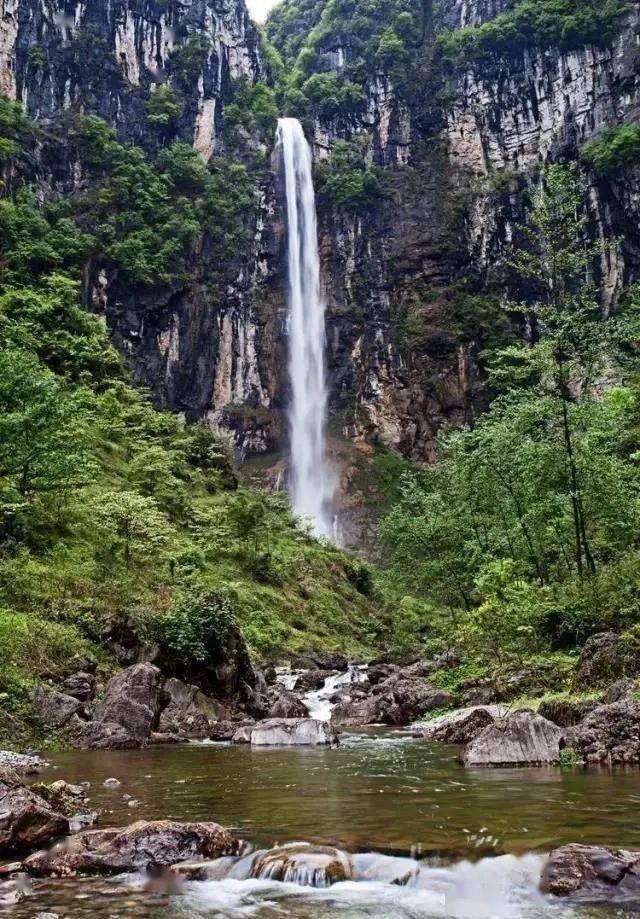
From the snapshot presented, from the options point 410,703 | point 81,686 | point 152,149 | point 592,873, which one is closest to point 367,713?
point 410,703

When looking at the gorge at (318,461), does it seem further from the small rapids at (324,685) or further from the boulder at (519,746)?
the small rapids at (324,685)

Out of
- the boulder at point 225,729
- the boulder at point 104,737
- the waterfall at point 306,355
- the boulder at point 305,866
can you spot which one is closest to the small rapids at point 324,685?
the boulder at point 225,729

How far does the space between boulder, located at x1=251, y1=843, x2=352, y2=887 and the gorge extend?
23 mm

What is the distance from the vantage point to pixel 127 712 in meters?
12.5

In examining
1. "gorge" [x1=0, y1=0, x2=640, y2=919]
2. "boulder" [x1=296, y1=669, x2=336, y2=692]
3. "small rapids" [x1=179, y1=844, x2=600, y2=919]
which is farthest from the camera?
"boulder" [x1=296, y1=669, x2=336, y2=692]

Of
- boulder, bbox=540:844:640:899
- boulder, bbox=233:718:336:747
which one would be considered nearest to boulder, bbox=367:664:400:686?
boulder, bbox=233:718:336:747

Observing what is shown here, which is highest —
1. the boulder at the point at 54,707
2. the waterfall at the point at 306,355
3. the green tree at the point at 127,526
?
the waterfall at the point at 306,355

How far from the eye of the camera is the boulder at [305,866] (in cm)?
495

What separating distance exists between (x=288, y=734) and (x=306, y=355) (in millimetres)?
48956

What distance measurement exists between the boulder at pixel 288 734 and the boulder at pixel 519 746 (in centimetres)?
386

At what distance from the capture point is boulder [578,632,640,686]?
36.3ft

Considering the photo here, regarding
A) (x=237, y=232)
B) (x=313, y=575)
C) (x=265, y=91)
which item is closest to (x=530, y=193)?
(x=313, y=575)

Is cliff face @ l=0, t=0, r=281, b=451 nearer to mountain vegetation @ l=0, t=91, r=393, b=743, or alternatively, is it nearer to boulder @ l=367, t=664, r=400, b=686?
mountain vegetation @ l=0, t=91, r=393, b=743

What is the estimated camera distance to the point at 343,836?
5.62 m
